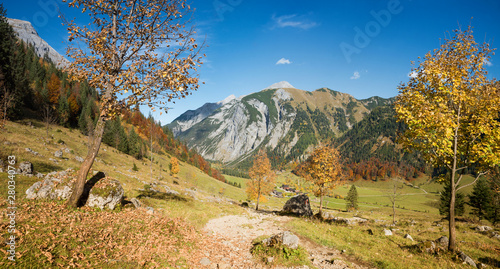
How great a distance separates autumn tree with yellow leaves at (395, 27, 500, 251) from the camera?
11633 millimetres

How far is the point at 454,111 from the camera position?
12773 mm

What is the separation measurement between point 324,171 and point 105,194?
25785 millimetres

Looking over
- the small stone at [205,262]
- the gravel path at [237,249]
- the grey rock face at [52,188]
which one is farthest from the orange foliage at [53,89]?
the small stone at [205,262]

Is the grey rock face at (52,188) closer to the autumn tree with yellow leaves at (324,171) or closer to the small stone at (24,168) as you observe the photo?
the small stone at (24,168)

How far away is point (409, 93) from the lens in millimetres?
13242

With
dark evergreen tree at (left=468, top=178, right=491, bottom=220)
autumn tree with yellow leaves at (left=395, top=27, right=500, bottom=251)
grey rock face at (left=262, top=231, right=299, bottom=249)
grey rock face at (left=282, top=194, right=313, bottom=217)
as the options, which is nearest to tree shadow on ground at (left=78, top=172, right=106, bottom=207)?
grey rock face at (left=262, top=231, right=299, bottom=249)

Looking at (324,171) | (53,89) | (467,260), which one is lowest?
(467,260)

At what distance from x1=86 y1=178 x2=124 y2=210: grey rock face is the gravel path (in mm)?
6955

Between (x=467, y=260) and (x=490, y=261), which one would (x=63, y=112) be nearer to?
(x=467, y=260)

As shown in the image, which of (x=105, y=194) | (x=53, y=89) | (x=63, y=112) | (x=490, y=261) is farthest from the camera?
(x=53, y=89)

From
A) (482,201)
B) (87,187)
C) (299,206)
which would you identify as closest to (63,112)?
(87,187)

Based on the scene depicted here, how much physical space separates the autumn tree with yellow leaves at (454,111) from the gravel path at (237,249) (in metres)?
7.87

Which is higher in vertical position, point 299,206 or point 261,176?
point 261,176

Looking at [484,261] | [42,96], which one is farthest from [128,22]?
[42,96]
